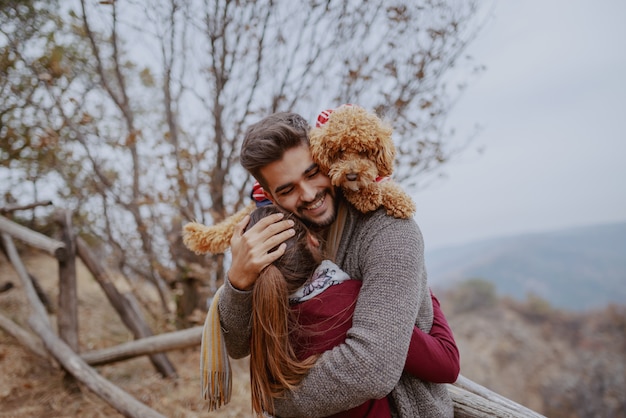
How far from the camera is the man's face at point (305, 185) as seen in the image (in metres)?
1.60

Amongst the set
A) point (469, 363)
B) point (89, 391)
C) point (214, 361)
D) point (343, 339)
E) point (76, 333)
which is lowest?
point (469, 363)

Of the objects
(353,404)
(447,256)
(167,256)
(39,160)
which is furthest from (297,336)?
(447,256)

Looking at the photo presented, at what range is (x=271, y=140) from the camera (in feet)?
5.24

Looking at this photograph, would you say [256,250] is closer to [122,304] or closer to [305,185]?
[305,185]

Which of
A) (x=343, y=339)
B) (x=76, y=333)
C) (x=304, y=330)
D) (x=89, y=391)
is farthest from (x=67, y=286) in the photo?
(x=343, y=339)

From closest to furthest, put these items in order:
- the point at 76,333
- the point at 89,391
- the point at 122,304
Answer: the point at 89,391 < the point at 76,333 < the point at 122,304

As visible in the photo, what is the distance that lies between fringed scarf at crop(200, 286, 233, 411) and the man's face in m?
0.47

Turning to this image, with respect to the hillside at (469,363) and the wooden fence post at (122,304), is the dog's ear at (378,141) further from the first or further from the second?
the wooden fence post at (122,304)

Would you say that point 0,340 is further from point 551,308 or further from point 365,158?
point 551,308

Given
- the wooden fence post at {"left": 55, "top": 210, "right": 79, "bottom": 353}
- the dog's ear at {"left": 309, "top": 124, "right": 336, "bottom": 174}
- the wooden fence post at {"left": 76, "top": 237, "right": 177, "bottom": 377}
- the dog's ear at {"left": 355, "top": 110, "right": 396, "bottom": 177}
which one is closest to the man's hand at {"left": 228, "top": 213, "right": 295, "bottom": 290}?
the dog's ear at {"left": 309, "top": 124, "right": 336, "bottom": 174}

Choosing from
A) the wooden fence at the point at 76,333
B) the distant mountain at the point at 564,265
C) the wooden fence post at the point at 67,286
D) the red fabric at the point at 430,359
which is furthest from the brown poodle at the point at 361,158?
the distant mountain at the point at 564,265

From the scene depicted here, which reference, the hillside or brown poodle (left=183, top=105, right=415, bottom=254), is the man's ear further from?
the hillside

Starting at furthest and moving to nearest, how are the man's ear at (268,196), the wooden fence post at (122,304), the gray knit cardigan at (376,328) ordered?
the wooden fence post at (122,304) < the man's ear at (268,196) < the gray knit cardigan at (376,328)

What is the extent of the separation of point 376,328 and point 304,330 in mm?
293
